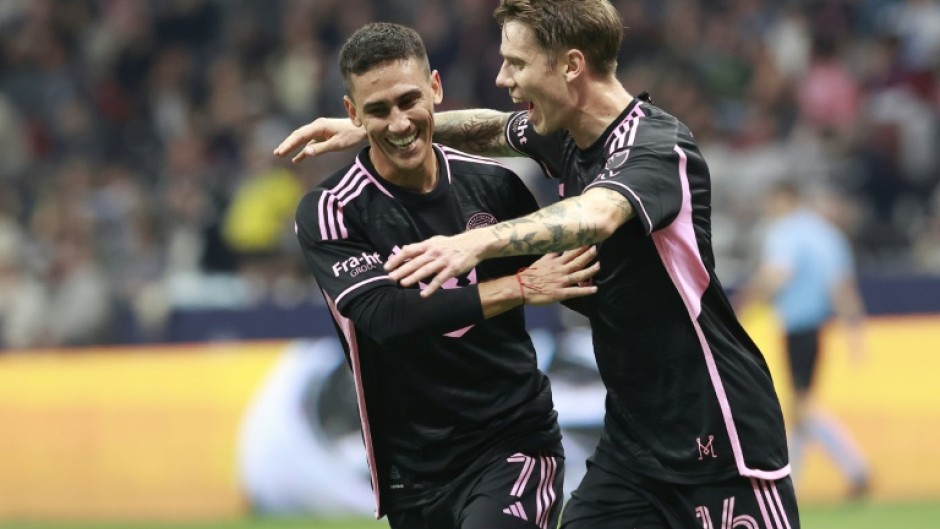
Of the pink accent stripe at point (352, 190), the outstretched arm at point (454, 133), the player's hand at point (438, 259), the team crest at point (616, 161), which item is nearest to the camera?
the player's hand at point (438, 259)

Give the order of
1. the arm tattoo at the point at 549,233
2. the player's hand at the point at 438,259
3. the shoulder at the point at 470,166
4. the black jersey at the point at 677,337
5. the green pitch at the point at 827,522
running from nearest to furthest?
the player's hand at the point at 438,259 → the arm tattoo at the point at 549,233 → the black jersey at the point at 677,337 → the shoulder at the point at 470,166 → the green pitch at the point at 827,522

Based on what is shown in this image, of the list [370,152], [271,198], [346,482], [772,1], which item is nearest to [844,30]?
[772,1]

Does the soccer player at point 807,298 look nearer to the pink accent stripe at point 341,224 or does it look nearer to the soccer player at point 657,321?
the soccer player at point 657,321

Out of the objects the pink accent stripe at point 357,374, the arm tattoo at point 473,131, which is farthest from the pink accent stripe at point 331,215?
the arm tattoo at point 473,131

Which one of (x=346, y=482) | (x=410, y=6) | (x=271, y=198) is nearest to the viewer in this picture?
(x=346, y=482)

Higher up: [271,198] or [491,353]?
[271,198]

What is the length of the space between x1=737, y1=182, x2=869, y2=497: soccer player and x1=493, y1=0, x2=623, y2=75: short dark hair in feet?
21.9

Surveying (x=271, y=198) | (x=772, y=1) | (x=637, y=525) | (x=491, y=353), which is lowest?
(x=637, y=525)

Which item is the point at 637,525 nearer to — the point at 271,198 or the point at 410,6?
the point at 271,198

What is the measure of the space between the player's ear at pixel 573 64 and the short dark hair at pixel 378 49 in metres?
0.57

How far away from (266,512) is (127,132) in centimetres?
628

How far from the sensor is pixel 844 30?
14.2 metres

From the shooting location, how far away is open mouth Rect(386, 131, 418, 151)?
5.02 meters

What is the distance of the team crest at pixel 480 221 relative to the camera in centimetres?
522
